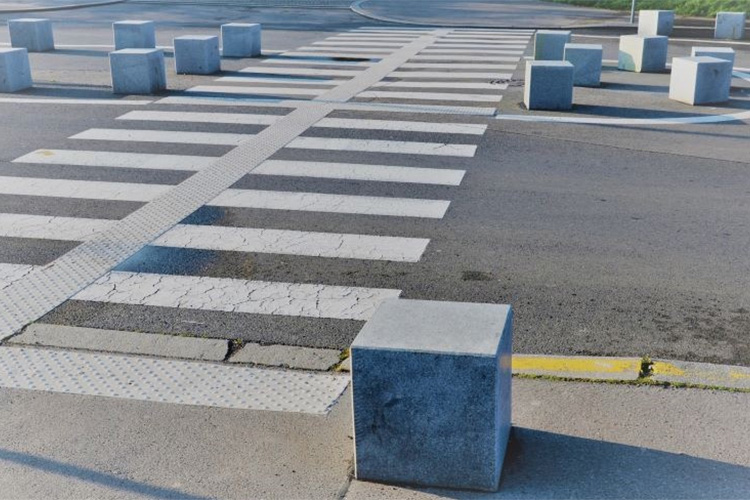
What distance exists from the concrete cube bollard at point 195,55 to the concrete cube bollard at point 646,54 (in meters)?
7.96

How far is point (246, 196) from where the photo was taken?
33.6 feet

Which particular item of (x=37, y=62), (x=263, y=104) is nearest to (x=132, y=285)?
(x=263, y=104)

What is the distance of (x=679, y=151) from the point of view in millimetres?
12250

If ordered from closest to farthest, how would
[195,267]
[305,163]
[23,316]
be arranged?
[23,316], [195,267], [305,163]

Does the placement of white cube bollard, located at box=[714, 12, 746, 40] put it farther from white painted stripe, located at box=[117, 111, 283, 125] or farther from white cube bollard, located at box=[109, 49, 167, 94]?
white cube bollard, located at box=[109, 49, 167, 94]

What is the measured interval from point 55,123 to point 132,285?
22.7 ft

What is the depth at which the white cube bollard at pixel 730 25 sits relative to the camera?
80.6ft

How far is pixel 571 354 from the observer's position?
257 inches

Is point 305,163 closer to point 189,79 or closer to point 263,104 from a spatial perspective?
point 263,104

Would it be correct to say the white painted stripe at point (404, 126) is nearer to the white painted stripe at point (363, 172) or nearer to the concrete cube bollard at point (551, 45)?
the white painted stripe at point (363, 172)

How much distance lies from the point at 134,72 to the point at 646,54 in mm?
9580

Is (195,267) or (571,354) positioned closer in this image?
(571,354)

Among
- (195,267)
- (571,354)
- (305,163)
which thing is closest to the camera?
(571,354)

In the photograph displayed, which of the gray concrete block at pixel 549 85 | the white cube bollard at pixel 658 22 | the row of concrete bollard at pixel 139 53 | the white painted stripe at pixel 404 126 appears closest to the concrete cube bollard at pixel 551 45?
the gray concrete block at pixel 549 85
